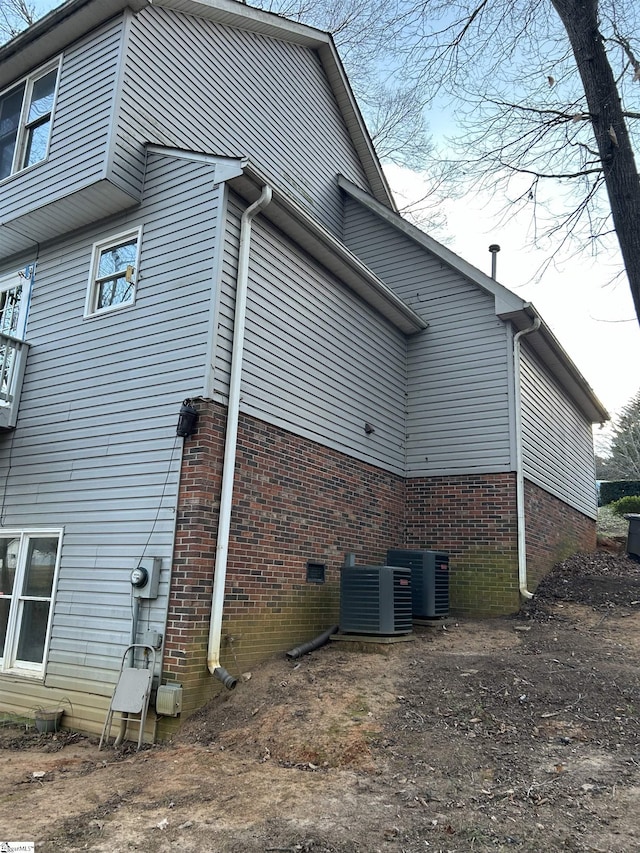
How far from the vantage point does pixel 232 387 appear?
733 centimetres

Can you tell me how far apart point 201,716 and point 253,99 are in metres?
9.54

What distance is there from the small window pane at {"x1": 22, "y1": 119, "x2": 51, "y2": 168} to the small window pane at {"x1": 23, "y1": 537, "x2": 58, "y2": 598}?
5.26 metres

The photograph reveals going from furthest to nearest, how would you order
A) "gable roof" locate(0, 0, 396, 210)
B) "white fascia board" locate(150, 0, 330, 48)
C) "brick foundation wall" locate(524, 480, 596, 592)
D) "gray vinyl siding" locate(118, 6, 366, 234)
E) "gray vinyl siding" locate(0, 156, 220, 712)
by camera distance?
"brick foundation wall" locate(524, 480, 596, 592) → "white fascia board" locate(150, 0, 330, 48) → "gray vinyl siding" locate(118, 6, 366, 234) → "gable roof" locate(0, 0, 396, 210) → "gray vinyl siding" locate(0, 156, 220, 712)

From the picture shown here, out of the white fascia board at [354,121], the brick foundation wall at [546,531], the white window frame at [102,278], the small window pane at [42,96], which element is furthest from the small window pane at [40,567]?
the white fascia board at [354,121]

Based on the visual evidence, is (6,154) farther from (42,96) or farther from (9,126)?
(42,96)

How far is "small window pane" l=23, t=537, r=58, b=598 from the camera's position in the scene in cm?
789

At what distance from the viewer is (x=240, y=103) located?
35.0 ft

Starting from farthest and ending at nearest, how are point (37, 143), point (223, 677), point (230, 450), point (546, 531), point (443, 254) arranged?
point (546, 531) < point (443, 254) < point (37, 143) < point (230, 450) < point (223, 677)

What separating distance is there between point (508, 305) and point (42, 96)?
7.87m

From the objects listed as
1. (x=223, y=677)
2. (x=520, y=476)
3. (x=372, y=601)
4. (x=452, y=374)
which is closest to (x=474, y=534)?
(x=520, y=476)

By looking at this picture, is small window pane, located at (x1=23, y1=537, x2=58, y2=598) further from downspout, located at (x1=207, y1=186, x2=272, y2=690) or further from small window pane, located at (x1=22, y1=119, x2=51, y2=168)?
small window pane, located at (x1=22, y1=119, x2=51, y2=168)

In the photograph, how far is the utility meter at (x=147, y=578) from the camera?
22.0 feet

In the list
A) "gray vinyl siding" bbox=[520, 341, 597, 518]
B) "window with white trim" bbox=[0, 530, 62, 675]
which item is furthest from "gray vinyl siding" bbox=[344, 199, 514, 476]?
"window with white trim" bbox=[0, 530, 62, 675]

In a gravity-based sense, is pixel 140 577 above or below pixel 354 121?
below
